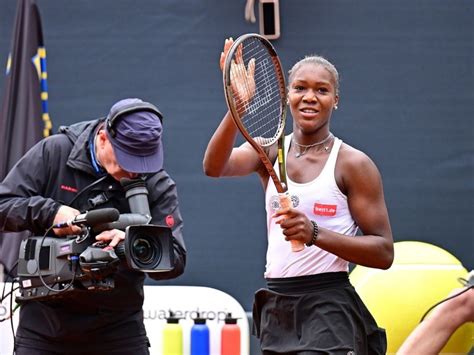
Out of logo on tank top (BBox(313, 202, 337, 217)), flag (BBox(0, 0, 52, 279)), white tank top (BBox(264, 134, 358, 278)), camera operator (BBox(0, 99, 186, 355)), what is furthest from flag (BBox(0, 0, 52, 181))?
logo on tank top (BBox(313, 202, 337, 217))

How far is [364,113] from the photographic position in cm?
646

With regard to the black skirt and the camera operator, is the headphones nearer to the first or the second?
the camera operator

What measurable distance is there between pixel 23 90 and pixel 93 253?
2934 millimetres

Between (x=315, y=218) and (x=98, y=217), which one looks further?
(x=315, y=218)

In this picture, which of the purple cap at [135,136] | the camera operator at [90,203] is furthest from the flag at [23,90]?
the purple cap at [135,136]

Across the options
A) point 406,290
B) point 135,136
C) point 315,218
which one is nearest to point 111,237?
point 135,136

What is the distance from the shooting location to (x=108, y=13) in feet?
21.7

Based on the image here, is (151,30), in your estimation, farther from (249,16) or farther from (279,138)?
(279,138)

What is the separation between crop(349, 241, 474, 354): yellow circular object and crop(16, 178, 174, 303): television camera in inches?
81.3

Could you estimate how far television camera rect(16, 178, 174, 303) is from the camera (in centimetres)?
367

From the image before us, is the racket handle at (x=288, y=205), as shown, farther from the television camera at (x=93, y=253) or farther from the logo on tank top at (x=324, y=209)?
the television camera at (x=93, y=253)

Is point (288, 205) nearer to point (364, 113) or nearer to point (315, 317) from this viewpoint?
point (315, 317)

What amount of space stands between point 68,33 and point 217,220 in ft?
4.96

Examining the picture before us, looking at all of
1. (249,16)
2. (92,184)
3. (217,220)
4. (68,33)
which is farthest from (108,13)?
(92,184)
